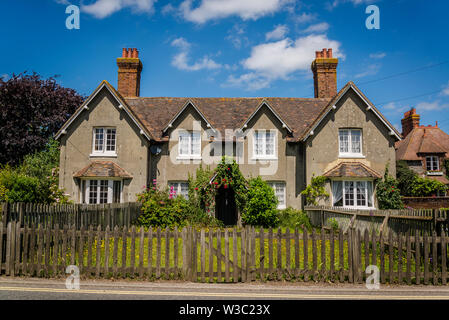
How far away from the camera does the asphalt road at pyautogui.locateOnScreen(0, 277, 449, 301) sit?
6.60 metres

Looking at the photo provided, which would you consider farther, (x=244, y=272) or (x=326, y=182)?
(x=326, y=182)

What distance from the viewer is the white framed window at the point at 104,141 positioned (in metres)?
20.7

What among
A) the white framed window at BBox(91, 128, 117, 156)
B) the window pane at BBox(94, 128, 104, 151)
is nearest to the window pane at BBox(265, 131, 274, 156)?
the white framed window at BBox(91, 128, 117, 156)

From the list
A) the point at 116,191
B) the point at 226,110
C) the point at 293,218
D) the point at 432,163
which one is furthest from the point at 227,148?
the point at 432,163

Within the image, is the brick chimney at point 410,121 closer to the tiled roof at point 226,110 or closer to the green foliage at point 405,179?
the green foliage at point 405,179

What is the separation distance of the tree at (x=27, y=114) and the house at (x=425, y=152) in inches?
1503

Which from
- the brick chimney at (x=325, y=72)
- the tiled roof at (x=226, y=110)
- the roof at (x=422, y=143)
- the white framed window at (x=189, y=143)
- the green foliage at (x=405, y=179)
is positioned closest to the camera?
the white framed window at (x=189, y=143)

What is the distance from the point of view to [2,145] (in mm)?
29906

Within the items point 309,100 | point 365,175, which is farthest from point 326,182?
point 309,100

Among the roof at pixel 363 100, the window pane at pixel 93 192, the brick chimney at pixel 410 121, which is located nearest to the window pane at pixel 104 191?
the window pane at pixel 93 192

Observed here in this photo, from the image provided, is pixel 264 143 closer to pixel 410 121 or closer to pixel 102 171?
pixel 102 171

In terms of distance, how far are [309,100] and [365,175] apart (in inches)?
322

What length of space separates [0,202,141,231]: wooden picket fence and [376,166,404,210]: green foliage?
1536cm

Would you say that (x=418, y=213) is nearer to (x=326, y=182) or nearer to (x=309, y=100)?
(x=326, y=182)
